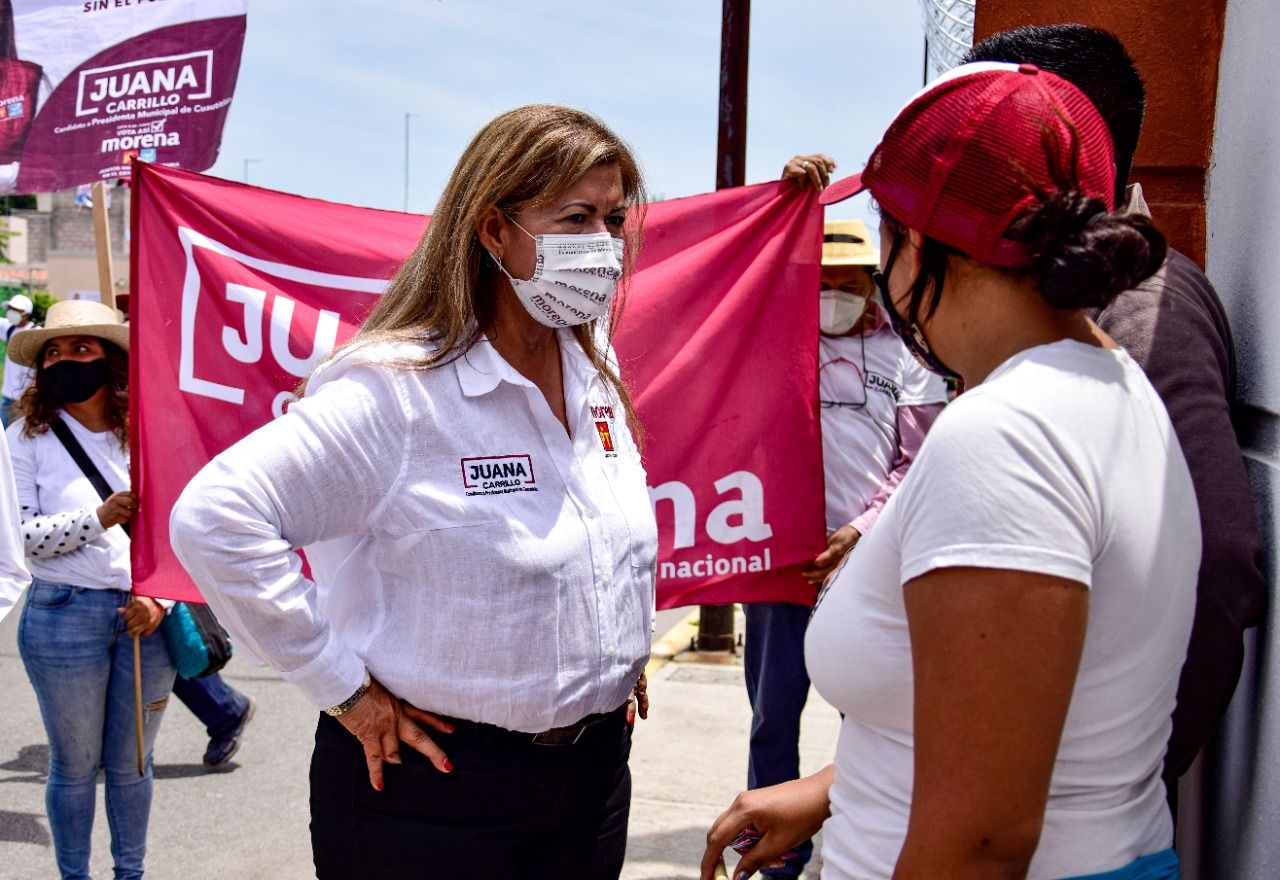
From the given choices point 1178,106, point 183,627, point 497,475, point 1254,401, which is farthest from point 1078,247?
point 183,627

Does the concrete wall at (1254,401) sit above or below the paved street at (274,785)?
above

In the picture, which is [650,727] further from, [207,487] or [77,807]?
[207,487]

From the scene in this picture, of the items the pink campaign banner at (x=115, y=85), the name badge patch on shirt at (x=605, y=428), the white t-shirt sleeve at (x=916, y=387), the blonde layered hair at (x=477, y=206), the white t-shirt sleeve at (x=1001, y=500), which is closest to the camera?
the white t-shirt sleeve at (x=1001, y=500)

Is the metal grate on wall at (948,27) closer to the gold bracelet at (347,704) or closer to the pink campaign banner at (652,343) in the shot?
the pink campaign banner at (652,343)

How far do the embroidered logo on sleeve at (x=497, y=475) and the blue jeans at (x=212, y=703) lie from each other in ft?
13.2

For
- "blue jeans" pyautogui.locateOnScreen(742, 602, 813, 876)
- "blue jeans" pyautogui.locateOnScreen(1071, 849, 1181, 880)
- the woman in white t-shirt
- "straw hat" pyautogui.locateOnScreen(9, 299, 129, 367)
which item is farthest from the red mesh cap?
"straw hat" pyautogui.locateOnScreen(9, 299, 129, 367)

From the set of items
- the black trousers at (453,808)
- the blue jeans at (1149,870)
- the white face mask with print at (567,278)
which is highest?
the white face mask with print at (567,278)

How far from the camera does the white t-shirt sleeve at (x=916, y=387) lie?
4.34 m

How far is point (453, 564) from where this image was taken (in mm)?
2164

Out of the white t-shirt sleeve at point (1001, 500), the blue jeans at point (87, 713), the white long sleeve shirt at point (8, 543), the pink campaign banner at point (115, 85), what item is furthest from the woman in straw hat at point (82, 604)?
the white t-shirt sleeve at point (1001, 500)

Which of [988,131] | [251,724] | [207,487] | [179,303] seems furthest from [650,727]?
[988,131]

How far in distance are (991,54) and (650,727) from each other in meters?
4.57

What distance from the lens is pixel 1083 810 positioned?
4.33ft

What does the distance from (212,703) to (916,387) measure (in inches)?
140
